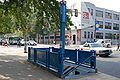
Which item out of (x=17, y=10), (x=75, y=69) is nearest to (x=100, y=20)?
(x=17, y=10)

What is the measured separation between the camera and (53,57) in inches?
607

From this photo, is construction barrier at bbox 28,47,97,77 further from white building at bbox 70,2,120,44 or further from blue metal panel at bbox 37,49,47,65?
white building at bbox 70,2,120,44

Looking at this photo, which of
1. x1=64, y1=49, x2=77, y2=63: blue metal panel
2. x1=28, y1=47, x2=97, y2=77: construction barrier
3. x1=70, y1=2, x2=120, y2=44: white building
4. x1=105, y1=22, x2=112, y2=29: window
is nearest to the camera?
x1=28, y1=47, x2=97, y2=77: construction barrier

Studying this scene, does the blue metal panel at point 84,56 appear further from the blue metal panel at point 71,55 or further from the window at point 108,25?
the window at point 108,25

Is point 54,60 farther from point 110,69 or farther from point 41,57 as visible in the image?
point 110,69

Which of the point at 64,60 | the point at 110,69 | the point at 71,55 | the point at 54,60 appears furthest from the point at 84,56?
the point at 71,55

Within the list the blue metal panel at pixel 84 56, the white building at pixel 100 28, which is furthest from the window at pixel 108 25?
the blue metal panel at pixel 84 56

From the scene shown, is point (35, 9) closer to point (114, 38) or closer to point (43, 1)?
point (43, 1)

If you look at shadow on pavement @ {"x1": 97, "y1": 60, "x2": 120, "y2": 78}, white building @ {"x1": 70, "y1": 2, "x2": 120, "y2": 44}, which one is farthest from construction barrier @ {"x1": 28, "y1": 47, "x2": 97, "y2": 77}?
white building @ {"x1": 70, "y1": 2, "x2": 120, "y2": 44}

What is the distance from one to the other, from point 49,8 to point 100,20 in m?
70.1

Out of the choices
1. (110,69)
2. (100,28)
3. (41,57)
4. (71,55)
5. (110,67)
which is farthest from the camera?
(100,28)

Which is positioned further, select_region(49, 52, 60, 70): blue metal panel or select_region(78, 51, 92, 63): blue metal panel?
select_region(78, 51, 92, 63): blue metal panel

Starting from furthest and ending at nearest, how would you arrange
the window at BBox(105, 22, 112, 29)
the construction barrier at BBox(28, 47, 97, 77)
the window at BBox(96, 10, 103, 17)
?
the window at BBox(105, 22, 112, 29), the window at BBox(96, 10, 103, 17), the construction barrier at BBox(28, 47, 97, 77)

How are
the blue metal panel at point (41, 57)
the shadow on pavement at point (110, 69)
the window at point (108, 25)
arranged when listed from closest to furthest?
the shadow on pavement at point (110, 69) → the blue metal panel at point (41, 57) → the window at point (108, 25)
